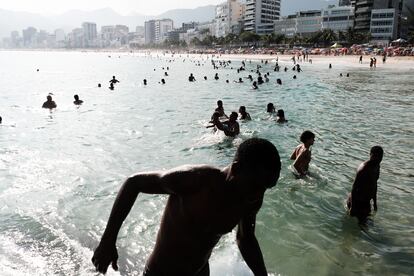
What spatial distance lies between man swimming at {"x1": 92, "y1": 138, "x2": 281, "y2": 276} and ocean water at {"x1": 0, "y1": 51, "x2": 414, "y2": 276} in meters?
2.22

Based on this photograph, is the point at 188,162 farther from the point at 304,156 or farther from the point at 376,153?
the point at 376,153

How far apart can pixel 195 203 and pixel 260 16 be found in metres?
192

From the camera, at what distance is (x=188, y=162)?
11.6m

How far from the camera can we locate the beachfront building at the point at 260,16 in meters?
181

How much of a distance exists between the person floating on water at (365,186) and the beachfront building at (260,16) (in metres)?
182

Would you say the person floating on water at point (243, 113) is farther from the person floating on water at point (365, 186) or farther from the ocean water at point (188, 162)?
the person floating on water at point (365, 186)

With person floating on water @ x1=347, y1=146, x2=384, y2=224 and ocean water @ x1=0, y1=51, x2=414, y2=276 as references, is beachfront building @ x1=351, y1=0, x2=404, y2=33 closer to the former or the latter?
ocean water @ x1=0, y1=51, x2=414, y2=276

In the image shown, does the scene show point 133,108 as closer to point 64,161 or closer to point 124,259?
point 64,161

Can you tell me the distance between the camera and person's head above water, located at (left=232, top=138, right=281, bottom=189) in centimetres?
240

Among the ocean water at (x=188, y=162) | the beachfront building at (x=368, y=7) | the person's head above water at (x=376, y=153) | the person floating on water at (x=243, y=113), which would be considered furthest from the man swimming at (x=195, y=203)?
the beachfront building at (x=368, y=7)

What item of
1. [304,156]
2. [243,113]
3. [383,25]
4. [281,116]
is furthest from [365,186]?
[383,25]

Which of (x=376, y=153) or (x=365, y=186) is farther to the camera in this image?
(x=365, y=186)

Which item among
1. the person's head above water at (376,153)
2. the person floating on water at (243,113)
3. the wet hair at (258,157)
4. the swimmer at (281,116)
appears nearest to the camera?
the wet hair at (258,157)

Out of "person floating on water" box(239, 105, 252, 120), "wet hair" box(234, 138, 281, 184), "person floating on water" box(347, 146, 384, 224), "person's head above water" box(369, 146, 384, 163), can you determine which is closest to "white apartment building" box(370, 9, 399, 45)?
"person floating on water" box(239, 105, 252, 120)
